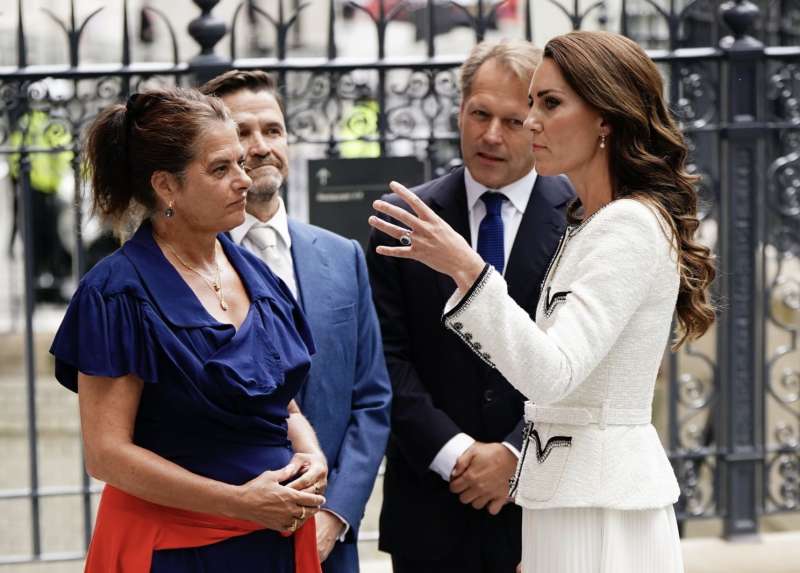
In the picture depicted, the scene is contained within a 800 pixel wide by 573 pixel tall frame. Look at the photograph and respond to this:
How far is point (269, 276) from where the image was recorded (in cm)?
324

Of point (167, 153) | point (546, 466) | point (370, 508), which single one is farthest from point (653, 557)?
point (370, 508)

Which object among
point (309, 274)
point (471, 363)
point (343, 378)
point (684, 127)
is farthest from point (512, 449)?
point (684, 127)

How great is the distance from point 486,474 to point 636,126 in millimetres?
1194

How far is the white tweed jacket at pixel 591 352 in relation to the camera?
266 cm

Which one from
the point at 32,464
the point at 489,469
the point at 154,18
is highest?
the point at 154,18

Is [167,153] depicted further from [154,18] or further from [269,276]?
[154,18]

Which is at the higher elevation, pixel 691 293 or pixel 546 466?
pixel 691 293

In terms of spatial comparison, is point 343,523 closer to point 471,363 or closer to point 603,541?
point 471,363

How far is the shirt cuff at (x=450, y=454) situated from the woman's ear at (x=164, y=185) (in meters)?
1.13

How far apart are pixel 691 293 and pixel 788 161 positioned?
320cm

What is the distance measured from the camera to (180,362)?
9.32 feet

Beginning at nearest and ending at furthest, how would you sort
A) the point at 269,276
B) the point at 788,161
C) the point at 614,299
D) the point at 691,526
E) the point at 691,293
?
the point at 614,299 < the point at 691,293 < the point at 269,276 < the point at 788,161 < the point at 691,526

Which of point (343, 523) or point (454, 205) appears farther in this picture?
point (454, 205)

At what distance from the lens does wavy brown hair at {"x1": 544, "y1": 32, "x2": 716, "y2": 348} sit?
9.35 feet
